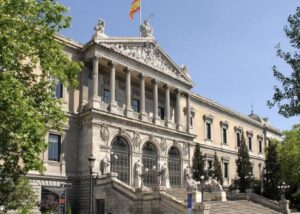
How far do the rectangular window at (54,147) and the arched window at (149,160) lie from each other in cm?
781

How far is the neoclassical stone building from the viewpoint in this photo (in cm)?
3055

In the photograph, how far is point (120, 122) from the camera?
33.5 m

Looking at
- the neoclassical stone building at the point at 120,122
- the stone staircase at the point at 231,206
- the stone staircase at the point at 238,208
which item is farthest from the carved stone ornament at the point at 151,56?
the stone staircase at the point at 238,208

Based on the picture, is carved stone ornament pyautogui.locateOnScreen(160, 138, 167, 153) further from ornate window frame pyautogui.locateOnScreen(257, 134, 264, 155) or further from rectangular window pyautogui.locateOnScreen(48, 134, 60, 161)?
ornate window frame pyautogui.locateOnScreen(257, 134, 264, 155)

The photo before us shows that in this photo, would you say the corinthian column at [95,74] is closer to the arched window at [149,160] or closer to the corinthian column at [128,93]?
the corinthian column at [128,93]

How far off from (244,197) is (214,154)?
9.59 metres

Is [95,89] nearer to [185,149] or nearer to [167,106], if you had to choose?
[167,106]

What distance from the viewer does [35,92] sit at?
62.2ft

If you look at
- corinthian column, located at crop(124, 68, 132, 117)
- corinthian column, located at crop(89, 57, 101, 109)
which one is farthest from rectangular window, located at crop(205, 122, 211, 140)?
corinthian column, located at crop(89, 57, 101, 109)

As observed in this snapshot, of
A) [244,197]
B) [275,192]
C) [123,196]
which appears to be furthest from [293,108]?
[275,192]

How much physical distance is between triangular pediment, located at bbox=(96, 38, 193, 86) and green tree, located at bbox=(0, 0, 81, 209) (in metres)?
14.1

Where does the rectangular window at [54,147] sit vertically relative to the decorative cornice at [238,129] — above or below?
below

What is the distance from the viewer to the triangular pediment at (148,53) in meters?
34.9

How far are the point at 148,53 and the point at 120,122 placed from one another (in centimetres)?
828
